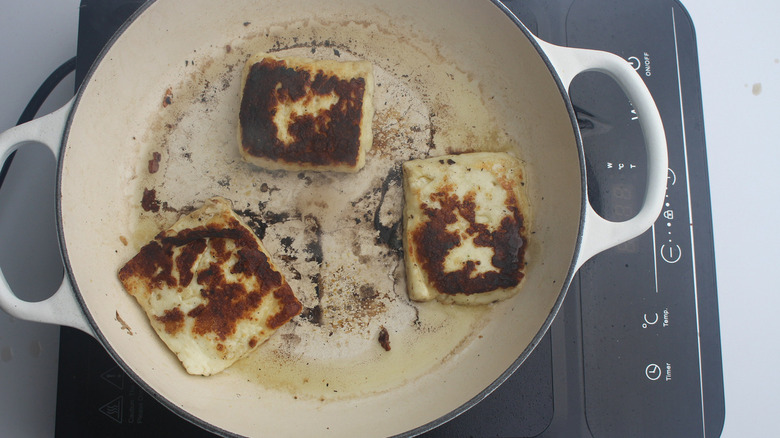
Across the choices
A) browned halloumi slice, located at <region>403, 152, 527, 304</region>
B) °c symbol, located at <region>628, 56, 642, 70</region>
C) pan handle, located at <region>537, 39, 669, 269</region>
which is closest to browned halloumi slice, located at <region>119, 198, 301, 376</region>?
browned halloumi slice, located at <region>403, 152, 527, 304</region>

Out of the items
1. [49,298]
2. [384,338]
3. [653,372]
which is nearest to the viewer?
[49,298]

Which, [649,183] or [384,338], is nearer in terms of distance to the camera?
[649,183]

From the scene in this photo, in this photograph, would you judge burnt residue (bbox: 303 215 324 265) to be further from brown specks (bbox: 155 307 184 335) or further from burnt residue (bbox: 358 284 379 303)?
brown specks (bbox: 155 307 184 335)

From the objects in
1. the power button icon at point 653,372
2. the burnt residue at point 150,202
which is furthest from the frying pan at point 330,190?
the power button icon at point 653,372

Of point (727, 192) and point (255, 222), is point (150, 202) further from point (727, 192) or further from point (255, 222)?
point (727, 192)

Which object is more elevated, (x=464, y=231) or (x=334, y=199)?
(x=334, y=199)

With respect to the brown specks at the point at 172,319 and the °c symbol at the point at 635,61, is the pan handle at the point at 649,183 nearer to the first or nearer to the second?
the °c symbol at the point at 635,61

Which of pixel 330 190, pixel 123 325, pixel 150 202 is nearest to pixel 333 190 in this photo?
pixel 330 190
